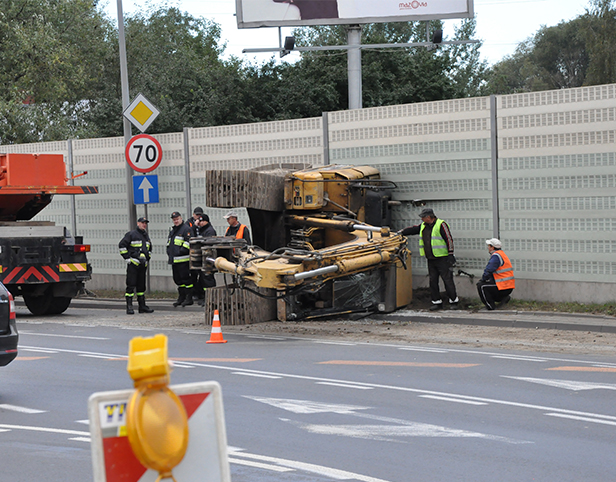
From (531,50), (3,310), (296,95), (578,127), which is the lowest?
(3,310)

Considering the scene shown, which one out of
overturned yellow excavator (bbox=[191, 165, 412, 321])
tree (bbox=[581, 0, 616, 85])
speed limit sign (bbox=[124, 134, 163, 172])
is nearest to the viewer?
overturned yellow excavator (bbox=[191, 165, 412, 321])

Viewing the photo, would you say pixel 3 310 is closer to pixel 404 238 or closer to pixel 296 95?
pixel 404 238

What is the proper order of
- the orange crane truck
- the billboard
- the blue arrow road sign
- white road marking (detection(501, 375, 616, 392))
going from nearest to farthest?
white road marking (detection(501, 375, 616, 392)) < the orange crane truck < the blue arrow road sign < the billboard

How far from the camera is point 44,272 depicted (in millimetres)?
18016

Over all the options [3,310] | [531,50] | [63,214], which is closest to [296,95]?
[63,214]

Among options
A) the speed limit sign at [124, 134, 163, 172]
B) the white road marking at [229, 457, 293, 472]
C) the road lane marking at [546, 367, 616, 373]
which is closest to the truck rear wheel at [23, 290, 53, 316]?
A: the speed limit sign at [124, 134, 163, 172]

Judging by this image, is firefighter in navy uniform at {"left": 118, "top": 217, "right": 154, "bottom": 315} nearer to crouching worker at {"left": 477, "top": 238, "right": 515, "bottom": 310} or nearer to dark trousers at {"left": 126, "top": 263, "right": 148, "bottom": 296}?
dark trousers at {"left": 126, "top": 263, "right": 148, "bottom": 296}

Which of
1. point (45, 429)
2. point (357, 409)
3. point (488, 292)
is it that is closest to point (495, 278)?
point (488, 292)

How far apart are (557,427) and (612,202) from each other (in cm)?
846

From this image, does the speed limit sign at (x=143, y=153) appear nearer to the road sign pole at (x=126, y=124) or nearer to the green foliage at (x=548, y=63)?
the road sign pole at (x=126, y=124)

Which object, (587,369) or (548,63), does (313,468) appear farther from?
(548,63)

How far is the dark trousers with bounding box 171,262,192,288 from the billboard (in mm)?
7789

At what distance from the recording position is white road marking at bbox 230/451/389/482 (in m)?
6.43

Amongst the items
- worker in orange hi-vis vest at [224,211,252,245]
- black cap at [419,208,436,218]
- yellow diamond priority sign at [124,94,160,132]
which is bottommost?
worker in orange hi-vis vest at [224,211,252,245]
